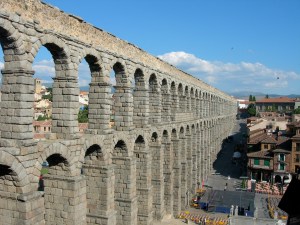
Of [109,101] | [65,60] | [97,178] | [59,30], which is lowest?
[97,178]

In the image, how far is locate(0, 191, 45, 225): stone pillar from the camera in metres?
14.9

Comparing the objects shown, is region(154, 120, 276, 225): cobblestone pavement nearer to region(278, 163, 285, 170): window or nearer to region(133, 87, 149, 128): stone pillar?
region(278, 163, 285, 170): window

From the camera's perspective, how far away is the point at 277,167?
56.8 metres

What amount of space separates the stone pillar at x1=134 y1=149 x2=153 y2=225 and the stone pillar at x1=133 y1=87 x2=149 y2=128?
2.07 m

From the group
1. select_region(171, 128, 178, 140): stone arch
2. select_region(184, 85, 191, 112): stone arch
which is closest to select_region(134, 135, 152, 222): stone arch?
select_region(171, 128, 178, 140): stone arch

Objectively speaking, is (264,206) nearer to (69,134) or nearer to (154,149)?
(154,149)

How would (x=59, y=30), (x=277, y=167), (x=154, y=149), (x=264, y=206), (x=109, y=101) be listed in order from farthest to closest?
(x=277, y=167) < (x=264, y=206) < (x=154, y=149) < (x=109, y=101) < (x=59, y=30)

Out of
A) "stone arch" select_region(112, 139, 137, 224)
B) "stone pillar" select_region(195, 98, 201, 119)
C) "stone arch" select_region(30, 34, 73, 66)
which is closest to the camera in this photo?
"stone arch" select_region(30, 34, 73, 66)

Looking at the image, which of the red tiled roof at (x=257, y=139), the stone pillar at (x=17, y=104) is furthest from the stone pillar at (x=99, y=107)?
the red tiled roof at (x=257, y=139)

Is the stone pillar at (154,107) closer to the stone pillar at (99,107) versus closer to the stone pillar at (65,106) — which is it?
the stone pillar at (99,107)

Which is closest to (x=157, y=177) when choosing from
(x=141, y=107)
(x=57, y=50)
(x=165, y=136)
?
(x=165, y=136)

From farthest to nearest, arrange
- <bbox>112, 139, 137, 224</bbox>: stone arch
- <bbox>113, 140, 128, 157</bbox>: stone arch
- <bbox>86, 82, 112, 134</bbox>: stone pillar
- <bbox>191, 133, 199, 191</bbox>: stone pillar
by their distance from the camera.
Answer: <bbox>191, 133, 199, 191</bbox>: stone pillar < <bbox>112, 139, 137, 224</bbox>: stone arch < <bbox>113, 140, 128, 157</bbox>: stone arch < <bbox>86, 82, 112, 134</bbox>: stone pillar

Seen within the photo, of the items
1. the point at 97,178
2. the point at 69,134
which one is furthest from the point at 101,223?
the point at 69,134

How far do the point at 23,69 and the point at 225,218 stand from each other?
33.1m
